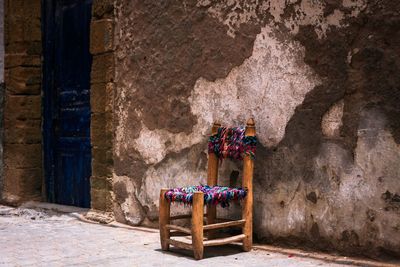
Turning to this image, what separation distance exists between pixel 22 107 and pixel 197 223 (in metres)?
3.16

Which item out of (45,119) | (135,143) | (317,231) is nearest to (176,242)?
(317,231)

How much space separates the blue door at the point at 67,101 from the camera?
209 inches

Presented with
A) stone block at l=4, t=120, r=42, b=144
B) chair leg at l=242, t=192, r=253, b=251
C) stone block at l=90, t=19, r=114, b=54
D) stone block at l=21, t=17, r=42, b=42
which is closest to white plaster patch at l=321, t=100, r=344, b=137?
chair leg at l=242, t=192, r=253, b=251

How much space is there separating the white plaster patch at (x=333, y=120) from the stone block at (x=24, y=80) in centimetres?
347

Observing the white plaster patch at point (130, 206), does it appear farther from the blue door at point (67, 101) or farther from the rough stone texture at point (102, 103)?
the blue door at point (67, 101)

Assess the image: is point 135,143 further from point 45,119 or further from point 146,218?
point 45,119

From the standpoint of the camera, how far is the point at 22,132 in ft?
18.6

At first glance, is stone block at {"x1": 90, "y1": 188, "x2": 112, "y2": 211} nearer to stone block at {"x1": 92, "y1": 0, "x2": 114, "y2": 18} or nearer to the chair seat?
the chair seat

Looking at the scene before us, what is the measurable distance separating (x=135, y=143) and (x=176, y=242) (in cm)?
Answer: 128

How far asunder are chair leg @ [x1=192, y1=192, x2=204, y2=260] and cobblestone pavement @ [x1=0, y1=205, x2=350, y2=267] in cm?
7

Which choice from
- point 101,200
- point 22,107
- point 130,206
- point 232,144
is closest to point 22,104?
point 22,107

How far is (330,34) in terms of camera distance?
3307 millimetres

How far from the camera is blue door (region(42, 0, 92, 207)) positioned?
5.31 m

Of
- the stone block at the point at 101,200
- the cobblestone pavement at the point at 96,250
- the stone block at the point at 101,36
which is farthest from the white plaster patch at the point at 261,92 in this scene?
the stone block at the point at 101,36
